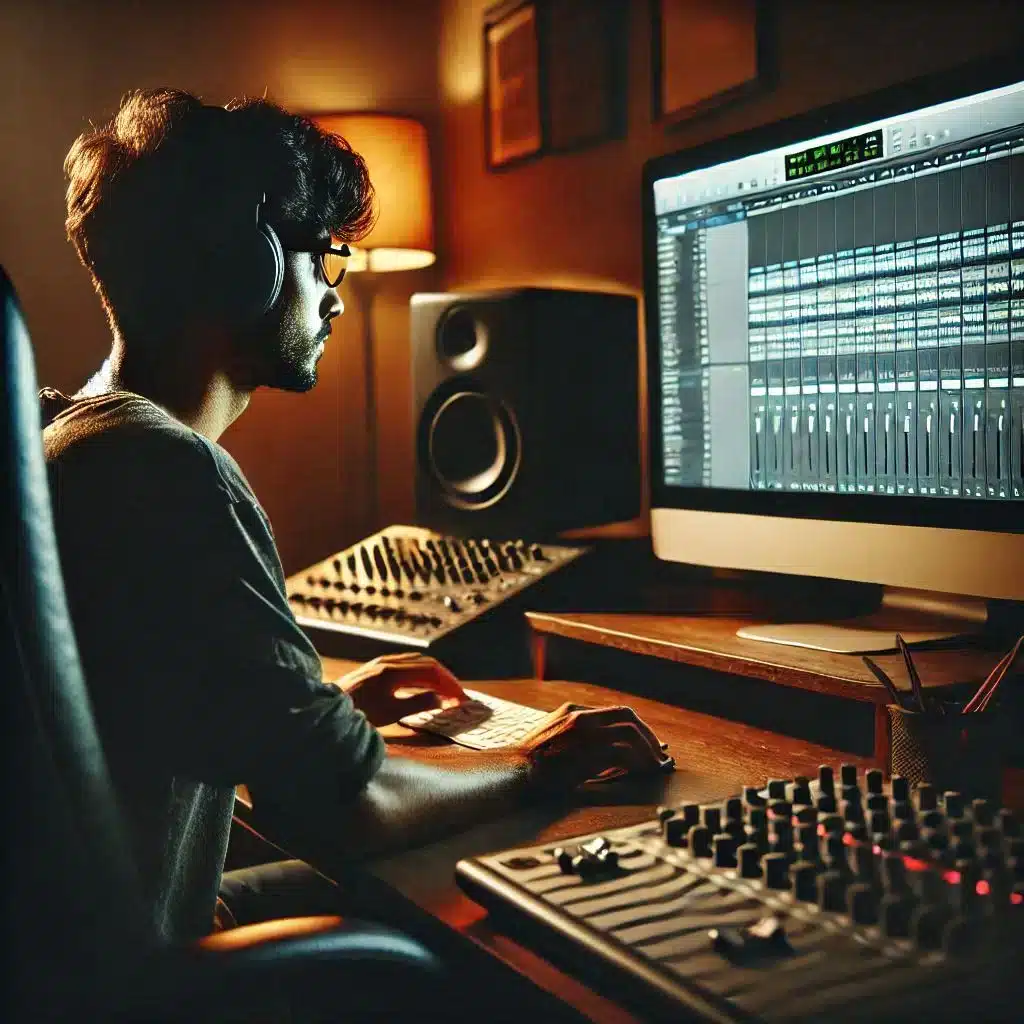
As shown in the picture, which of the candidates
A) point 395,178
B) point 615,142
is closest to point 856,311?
point 615,142

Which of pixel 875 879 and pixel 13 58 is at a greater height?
pixel 13 58

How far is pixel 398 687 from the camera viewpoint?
1.33 meters

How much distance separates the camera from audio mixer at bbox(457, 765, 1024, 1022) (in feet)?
1.89

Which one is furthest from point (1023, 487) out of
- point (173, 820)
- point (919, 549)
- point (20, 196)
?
point (20, 196)

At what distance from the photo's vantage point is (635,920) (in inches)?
26.3

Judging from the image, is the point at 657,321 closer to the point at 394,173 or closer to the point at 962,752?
the point at 962,752

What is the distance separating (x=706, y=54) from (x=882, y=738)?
3.75ft

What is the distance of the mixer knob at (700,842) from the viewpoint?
0.76 meters

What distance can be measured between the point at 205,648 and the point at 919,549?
694mm

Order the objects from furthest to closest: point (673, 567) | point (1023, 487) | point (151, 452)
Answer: point (673, 567) < point (1023, 487) < point (151, 452)

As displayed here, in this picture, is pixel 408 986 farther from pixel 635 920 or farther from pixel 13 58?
pixel 13 58

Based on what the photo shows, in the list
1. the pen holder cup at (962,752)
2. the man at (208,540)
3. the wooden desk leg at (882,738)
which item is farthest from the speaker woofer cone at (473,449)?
the pen holder cup at (962,752)

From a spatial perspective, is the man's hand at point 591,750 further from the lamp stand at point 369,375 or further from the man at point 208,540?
the lamp stand at point 369,375

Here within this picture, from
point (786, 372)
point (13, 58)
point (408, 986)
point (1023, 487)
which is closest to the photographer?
point (408, 986)
